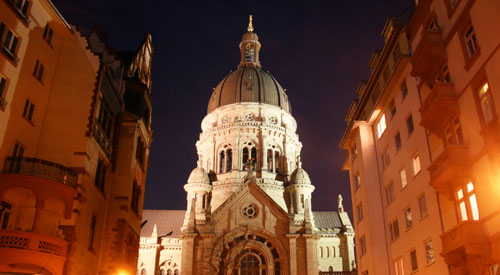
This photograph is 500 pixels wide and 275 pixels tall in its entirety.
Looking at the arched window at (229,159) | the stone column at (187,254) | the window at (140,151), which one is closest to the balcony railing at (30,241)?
the window at (140,151)

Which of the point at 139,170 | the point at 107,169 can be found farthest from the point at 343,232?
the point at 107,169

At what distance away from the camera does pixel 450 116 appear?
19.6 meters

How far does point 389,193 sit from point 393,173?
5.38 feet

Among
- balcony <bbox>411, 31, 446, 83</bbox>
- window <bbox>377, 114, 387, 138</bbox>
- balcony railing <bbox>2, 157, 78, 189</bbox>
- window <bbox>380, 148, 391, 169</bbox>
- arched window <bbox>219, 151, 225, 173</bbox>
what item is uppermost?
arched window <bbox>219, 151, 225, 173</bbox>

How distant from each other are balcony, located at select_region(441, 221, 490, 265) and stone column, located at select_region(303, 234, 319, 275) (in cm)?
3519

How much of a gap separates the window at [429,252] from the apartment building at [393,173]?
0.04m

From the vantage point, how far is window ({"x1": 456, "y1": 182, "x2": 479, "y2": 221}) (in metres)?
17.9

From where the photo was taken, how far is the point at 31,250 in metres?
18.7

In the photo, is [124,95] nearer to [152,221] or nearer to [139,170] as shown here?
[139,170]

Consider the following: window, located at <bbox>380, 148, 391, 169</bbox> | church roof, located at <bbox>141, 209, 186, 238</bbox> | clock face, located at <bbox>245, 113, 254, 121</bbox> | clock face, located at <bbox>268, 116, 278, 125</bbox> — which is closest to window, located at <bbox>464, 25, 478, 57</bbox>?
window, located at <bbox>380, 148, 391, 169</bbox>

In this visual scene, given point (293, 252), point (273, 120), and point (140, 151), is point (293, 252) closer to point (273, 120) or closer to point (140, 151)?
point (273, 120)

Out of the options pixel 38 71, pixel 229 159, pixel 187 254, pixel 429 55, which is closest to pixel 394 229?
pixel 429 55

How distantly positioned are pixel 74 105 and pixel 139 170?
8.96m

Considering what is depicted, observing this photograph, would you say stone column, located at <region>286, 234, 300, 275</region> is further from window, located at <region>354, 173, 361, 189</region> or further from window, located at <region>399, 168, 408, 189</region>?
window, located at <region>399, 168, 408, 189</region>
